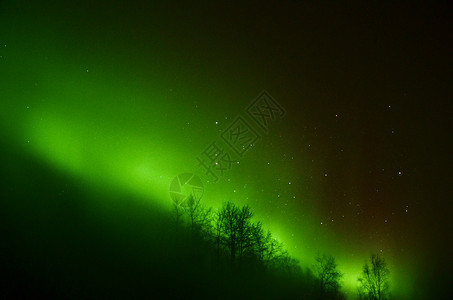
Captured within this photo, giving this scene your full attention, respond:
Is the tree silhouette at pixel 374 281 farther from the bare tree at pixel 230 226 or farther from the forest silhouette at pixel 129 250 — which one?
the bare tree at pixel 230 226

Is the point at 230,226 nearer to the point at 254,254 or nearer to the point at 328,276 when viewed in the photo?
the point at 254,254

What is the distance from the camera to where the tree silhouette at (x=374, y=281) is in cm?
3241

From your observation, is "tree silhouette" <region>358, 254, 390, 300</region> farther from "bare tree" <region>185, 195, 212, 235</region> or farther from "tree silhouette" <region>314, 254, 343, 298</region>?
"bare tree" <region>185, 195, 212, 235</region>

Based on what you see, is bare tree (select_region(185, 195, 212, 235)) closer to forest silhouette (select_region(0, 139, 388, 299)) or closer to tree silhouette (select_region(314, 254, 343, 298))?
forest silhouette (select_region(0, 139, 388, 299))

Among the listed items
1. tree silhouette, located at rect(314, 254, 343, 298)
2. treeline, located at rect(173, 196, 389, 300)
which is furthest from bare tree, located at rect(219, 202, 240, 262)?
tree silhouette, located at rect(314, 254, 343, 298)

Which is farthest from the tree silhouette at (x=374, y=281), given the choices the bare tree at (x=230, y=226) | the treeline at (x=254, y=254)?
the bare tree at (x=230, y=226)

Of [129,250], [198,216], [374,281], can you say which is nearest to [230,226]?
[198,216]

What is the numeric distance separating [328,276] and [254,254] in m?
11.7

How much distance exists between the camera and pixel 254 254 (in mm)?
26844

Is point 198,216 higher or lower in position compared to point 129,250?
higher

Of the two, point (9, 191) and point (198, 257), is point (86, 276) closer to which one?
point (198, 257)

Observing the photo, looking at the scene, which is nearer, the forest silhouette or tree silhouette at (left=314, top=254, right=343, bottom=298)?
the forest silhouette

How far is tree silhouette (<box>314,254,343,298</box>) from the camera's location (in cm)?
3107

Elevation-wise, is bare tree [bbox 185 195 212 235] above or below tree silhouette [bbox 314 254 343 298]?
above
